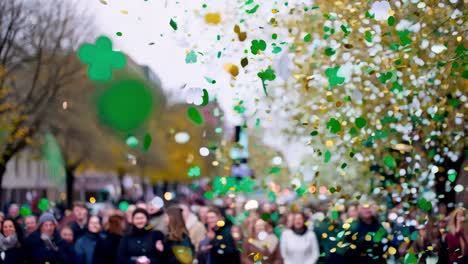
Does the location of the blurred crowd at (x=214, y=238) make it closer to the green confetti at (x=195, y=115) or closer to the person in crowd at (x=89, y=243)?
the person in crowd at (x=89, y=243)

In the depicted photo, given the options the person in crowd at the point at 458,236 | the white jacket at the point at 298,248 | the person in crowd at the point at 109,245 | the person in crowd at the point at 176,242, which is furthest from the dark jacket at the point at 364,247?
the person in crowd at the point at 109,245

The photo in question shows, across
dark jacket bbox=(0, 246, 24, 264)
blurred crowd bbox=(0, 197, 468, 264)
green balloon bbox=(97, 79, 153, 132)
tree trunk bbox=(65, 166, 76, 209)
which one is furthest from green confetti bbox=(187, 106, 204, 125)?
tree trunk bbox=(65, 166, 76, 209)

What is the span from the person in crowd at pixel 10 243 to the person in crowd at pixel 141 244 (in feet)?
4.93

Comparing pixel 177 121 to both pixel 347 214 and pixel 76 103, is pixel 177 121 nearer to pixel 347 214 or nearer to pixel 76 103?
pixel 76 103

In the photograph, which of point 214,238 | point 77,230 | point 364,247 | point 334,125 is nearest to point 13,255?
point 77,230

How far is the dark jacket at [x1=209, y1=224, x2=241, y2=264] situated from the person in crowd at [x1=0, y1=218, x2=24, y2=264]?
2494 millimetres

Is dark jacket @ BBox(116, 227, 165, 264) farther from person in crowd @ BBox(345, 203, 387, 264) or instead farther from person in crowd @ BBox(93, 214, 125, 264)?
person in crowd @ BBox(345, 203, 387, 264)

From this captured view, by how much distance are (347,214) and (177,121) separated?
26800 mm

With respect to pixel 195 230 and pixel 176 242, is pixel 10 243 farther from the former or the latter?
pixel 195 230

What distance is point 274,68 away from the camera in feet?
25.0

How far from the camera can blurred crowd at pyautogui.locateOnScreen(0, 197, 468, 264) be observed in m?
9.35

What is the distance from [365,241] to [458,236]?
1.14 m

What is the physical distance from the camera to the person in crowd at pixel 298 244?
1024 centimetres

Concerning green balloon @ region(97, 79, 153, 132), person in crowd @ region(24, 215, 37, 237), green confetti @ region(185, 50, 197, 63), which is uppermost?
green balloon @ region(97, 79, 153, 132)
